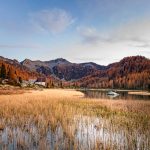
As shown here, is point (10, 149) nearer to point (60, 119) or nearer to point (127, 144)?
point (127, 144)

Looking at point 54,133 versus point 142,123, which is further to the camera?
point 142,123

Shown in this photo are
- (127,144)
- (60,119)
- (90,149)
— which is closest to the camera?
(90,149)

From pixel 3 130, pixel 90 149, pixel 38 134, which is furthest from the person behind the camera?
pixel 3 130

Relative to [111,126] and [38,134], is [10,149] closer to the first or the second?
[38,134]

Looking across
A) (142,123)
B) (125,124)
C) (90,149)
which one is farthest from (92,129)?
(90,149)

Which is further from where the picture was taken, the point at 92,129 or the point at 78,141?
the point at 92,129

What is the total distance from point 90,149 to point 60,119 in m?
8.14

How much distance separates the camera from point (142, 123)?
17.5 metres

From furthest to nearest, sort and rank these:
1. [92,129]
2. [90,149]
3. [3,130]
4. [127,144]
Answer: [92,129], [3,130], [127,144], [90,149]

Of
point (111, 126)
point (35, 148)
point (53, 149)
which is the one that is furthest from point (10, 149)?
point (111, 126)

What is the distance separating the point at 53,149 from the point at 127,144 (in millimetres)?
3377

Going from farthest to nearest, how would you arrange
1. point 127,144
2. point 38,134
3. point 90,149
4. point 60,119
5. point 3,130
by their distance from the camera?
point 60,119 → point 3,130 → point 38,134 → point 127,144 → point 90,149

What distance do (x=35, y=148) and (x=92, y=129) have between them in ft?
18.8

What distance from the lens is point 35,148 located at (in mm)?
11383
